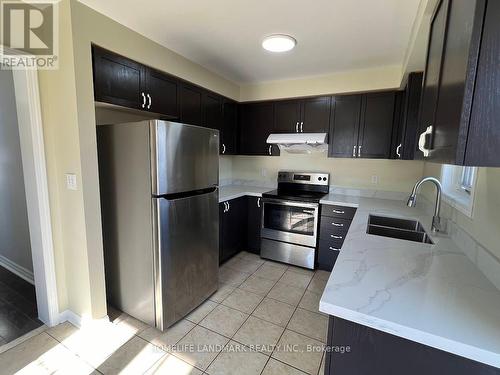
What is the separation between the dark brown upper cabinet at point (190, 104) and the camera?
8.18 feet

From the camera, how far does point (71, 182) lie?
1.74m

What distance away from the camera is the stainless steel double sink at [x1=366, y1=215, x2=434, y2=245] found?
5.85 ft

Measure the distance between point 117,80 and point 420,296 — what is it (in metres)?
2.28

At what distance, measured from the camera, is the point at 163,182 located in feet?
5.68

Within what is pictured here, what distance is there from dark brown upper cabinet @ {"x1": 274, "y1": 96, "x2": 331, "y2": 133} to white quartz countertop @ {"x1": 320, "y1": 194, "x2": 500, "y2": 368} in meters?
2.00

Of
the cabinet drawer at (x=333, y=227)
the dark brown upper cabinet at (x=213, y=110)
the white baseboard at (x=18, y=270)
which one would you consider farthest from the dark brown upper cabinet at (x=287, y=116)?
the white baseboard at (x=18, y=270)

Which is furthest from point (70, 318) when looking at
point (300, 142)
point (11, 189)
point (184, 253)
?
point (300, 142)

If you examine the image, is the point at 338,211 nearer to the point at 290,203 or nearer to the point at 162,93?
the point at 290,203

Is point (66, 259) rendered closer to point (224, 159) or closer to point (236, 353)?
point (236, 353)

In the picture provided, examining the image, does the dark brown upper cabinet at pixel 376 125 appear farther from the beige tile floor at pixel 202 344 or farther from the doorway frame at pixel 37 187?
the doorway frame at pixel 37 187

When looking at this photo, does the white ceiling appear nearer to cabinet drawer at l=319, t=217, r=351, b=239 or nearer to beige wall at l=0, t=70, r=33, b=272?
beige wall at l=0, t=70, r=33, b=272

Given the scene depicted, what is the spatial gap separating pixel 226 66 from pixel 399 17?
1706 mm

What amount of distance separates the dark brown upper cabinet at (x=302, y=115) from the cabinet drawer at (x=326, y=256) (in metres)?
1.44

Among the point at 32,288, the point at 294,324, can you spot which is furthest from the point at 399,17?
the point at 32,288
